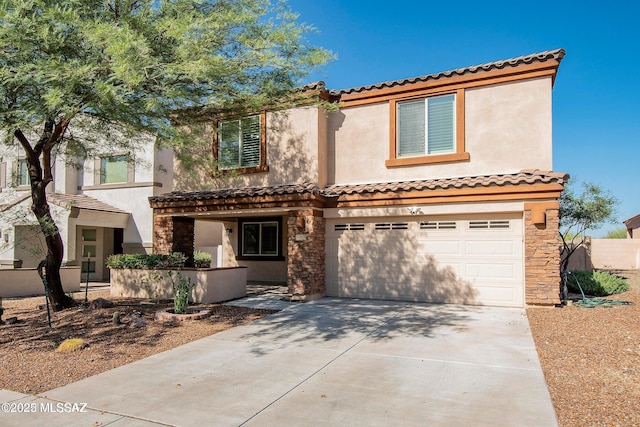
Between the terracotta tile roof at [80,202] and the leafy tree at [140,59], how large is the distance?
7.50 metres

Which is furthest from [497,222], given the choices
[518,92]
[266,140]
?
[266,140]

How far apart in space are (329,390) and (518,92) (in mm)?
9877

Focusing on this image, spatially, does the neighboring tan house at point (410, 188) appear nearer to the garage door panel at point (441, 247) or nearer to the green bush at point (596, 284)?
the garage door panel at point (441, 247)

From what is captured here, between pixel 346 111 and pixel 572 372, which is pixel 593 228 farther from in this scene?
pixel 572 372

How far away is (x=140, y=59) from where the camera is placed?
277 inches

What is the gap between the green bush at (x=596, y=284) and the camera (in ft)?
42.3

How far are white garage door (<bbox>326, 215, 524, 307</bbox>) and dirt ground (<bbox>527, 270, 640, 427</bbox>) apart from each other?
4.47 feet

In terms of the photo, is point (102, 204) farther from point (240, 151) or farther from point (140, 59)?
point (140, 59)

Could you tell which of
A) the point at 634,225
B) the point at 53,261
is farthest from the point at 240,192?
the point at 634,225

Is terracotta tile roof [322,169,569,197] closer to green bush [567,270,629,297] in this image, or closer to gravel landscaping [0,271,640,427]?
gravel landscaping [0,271,640,427]

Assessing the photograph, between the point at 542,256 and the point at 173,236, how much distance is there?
1110 centimetres

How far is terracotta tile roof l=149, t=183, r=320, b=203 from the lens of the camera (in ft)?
41.2

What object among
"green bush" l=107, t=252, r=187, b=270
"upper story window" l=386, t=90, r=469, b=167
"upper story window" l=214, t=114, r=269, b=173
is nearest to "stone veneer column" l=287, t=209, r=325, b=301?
"upper story window" l=214, t=114, r=269, b=173

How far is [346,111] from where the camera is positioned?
13.8 meters
